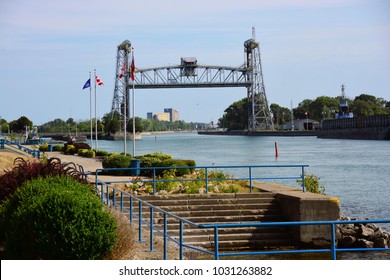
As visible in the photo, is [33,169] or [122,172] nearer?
[33,169]

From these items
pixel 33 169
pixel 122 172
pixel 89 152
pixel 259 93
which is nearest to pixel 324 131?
pixel 259 93

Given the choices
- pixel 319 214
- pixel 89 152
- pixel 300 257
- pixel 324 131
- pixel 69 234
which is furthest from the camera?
pixel 324 131

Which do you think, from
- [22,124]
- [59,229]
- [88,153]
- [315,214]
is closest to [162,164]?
[315,214]

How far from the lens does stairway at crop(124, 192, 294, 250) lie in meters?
19.3

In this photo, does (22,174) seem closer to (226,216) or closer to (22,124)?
(226,216)

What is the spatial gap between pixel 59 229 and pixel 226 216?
1130 centimetres

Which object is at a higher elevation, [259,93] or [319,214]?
[259,93]

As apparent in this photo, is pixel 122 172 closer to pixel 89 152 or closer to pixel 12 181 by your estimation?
pixel 12 181

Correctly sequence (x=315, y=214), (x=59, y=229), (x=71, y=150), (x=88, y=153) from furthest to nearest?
1. (x=71, y=150)
2. (x=88, y=153)
3. (x=315, y=214)
4. (x=59, y=229)

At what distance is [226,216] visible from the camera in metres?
20.5

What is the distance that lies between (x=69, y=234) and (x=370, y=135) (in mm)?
137345

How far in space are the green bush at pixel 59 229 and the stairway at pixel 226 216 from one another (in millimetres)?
8844

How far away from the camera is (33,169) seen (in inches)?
566

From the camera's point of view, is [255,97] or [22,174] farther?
[255,97]
